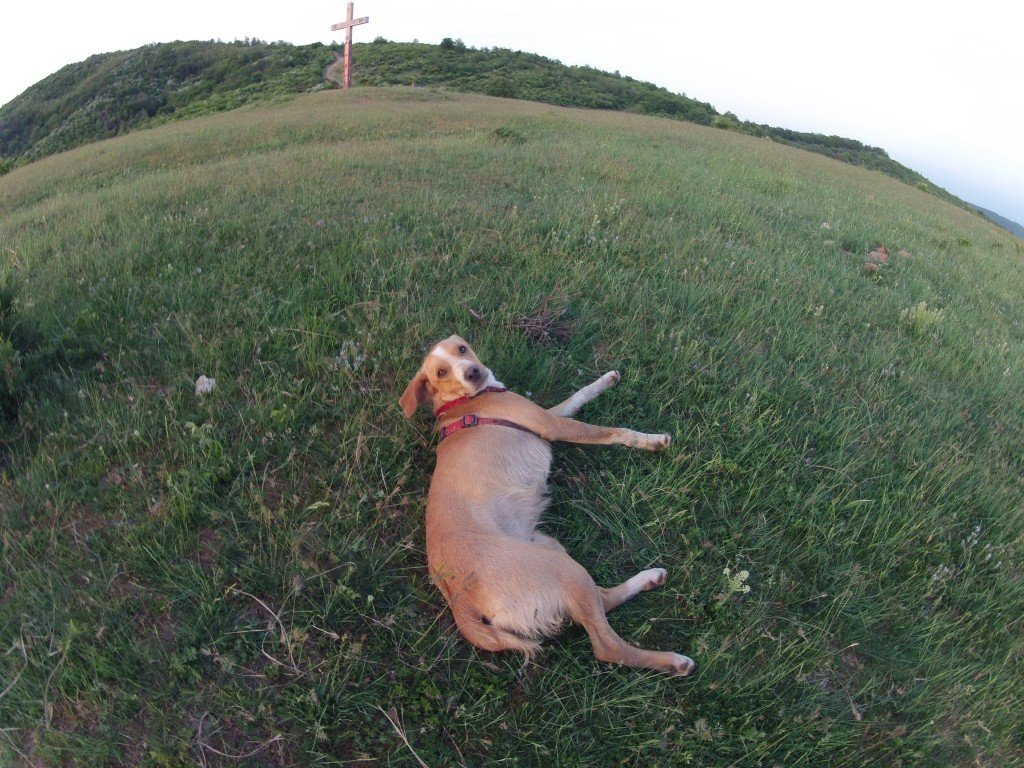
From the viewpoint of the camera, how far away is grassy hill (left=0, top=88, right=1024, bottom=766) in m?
2.26

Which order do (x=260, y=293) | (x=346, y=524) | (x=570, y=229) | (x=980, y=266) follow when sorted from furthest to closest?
1. (x=980, y=266)
2. (x=570, y=229)
3. (x=260, y=293)
4. (x=346, y=524)

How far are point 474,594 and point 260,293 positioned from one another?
317cm

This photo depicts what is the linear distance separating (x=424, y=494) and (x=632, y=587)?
1254mm

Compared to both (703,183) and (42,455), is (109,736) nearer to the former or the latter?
(42,455)

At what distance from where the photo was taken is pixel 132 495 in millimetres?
2922

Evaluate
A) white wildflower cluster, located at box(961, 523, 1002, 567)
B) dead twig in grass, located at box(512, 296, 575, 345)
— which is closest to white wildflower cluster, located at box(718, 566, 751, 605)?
white wildflower cluster, located at box(961, 523, 1002, 567)

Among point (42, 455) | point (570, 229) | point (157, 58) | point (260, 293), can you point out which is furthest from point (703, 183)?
point (157, 58)

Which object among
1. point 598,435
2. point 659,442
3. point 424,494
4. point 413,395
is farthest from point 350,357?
point 659,442

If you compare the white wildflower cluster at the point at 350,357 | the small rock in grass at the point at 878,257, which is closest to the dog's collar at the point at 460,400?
the white wildflower cluster at the point at 350,357

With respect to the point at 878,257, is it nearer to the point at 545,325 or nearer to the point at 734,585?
the point at 545,325

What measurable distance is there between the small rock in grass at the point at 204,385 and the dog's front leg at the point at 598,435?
217 cm

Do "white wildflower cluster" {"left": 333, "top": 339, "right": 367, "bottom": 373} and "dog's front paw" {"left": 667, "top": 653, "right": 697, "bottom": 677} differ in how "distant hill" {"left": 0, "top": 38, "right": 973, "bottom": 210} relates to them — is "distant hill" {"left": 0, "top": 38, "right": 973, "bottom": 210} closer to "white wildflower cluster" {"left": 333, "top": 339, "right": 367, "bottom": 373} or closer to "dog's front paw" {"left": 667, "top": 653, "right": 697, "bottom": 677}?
"white wildflower cluster" {"left": 333, "top": 339, "right": 367, "bottom": 373}

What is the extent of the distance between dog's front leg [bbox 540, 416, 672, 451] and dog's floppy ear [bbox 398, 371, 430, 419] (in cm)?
83

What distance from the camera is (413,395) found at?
3.44 meters
